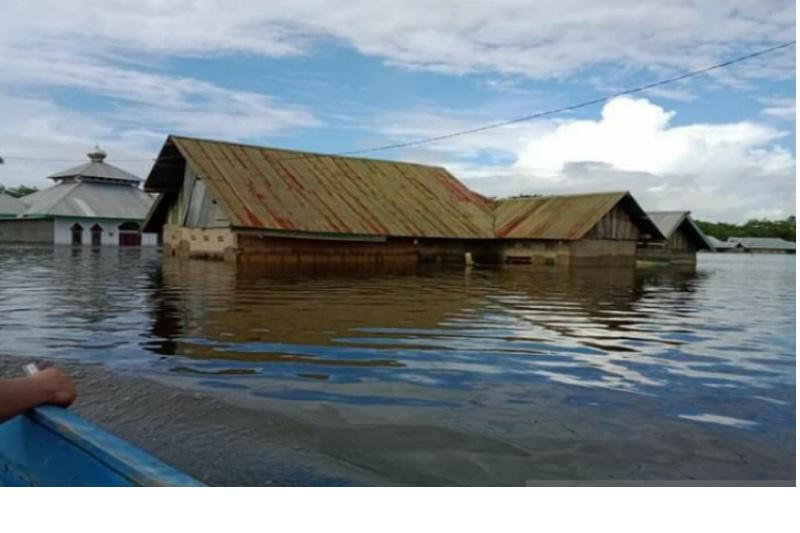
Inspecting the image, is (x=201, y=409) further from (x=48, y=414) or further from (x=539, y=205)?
(x=539, y=205)

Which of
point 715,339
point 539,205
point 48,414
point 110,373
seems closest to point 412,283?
point 715,339

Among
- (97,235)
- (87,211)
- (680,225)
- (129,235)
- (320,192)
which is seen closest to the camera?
(320,192)

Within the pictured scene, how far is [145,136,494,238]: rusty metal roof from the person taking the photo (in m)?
28.0

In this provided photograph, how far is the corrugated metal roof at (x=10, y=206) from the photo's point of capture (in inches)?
2142

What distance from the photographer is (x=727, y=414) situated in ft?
18.6

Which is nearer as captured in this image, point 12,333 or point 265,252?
point 12,333

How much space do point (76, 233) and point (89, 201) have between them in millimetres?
3003

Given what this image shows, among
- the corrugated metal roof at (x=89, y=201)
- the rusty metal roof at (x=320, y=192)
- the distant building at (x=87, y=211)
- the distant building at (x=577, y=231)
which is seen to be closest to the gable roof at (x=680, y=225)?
the distant building at (x=577, y=231)

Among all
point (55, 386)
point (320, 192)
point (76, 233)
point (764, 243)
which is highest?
point (320, 192)

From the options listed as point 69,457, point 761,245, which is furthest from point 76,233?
point 761,245

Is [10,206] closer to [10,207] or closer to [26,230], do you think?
[10,207]

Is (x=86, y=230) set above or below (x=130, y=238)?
above

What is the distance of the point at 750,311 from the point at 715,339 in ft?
16.8

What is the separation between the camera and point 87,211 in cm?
5150
